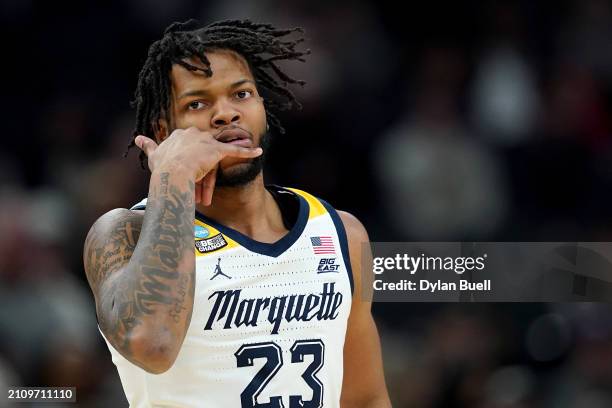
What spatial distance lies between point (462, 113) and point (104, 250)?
4636mm

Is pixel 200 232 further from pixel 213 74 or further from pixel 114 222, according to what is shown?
pixel 213 74

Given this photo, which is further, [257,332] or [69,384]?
[69,384]

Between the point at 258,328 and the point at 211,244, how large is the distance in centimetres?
36

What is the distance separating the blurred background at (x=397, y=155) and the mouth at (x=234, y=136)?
9.65ft

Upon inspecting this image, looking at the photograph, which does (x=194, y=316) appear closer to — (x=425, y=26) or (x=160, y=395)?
(x=160, y=395)

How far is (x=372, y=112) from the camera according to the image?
7.60 m

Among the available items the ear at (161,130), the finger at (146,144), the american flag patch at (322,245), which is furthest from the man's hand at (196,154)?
the american flag patch at (322,245)

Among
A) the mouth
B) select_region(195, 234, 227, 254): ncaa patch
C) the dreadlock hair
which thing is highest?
the dreadlock hair

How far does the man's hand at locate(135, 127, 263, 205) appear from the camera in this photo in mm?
3500

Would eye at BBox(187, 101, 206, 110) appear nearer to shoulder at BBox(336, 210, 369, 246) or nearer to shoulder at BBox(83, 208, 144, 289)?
shoulder at BBox(83, 208, 144, 289)

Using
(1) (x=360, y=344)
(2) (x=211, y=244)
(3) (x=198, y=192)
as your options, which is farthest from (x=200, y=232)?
Answer: (1) (x=360, y=344)

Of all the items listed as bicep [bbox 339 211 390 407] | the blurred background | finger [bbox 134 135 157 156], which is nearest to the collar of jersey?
bicep [bbox 339 211 390 407]

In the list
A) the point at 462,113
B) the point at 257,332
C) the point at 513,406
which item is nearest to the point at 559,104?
the point at 462,113

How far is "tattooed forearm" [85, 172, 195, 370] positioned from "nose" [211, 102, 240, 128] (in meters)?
0.35
